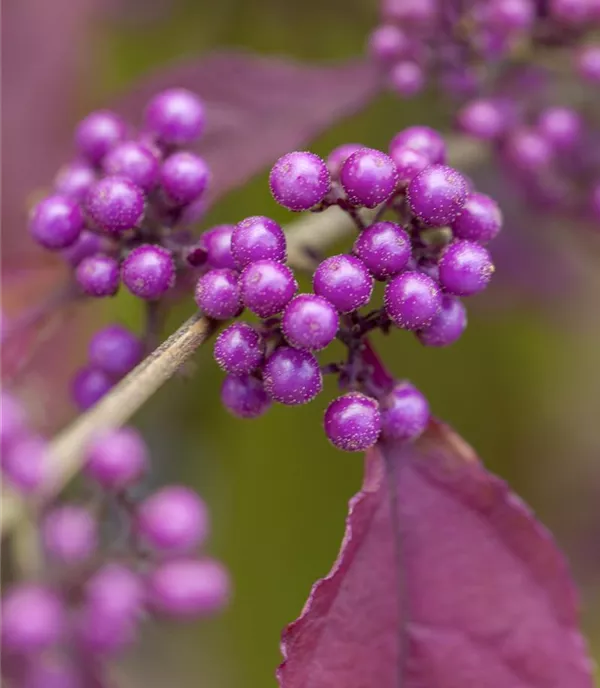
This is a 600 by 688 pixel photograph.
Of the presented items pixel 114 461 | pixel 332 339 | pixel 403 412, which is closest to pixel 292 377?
pixel 332 339

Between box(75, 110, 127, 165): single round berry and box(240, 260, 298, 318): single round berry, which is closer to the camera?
box(240, 260, 298, 318): single round berry

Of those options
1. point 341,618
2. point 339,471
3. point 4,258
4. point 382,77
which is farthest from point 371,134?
point 341,618

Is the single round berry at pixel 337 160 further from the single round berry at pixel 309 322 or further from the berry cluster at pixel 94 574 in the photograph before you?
the berry cluster at pixel 94 574

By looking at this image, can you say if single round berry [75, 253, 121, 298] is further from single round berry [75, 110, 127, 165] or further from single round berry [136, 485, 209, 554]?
single round berry [136, 485, 209, 554]

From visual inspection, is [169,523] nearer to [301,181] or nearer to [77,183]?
[77,183]

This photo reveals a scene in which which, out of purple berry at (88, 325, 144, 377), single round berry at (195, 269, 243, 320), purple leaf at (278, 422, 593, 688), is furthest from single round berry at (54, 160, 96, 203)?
purple leaf at (278, 422, 593, 688)

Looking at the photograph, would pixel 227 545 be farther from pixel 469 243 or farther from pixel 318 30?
pixel 469 243
